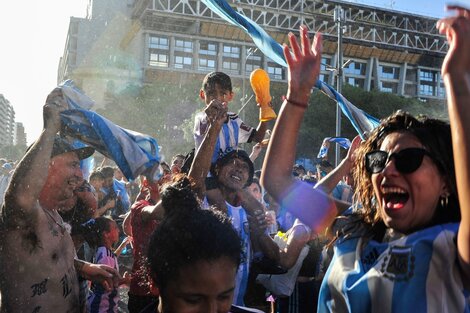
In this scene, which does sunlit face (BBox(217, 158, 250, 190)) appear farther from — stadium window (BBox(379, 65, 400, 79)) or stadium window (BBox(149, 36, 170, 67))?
stadium window (BBox(379, 65, 400, 79))

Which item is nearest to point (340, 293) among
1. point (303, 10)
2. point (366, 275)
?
point (366, 275)

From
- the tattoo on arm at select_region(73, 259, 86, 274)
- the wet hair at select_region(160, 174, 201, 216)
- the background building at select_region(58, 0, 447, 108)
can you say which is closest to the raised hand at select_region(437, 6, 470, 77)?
the wet hair at select_region(160, 174, 201, 216)

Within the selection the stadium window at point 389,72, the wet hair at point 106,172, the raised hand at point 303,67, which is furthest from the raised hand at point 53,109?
the stadium window at point 389,72

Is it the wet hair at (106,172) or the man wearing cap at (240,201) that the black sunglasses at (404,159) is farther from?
the wet hair at (106,172)

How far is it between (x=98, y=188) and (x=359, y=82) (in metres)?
65.2

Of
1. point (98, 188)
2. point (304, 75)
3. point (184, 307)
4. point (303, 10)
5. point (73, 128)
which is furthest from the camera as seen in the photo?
point (303, 10)

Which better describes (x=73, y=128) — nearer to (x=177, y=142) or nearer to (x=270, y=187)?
(x=270, y=187)

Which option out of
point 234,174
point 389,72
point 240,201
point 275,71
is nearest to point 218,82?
point 234,174

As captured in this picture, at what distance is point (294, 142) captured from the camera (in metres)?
2.20

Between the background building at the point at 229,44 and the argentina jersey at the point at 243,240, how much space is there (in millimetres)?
52209

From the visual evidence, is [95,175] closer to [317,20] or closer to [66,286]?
[66,286]

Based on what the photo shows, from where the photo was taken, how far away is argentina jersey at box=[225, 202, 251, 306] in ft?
11.4

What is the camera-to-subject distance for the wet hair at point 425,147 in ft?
6.07

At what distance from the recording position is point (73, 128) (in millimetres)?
2777
